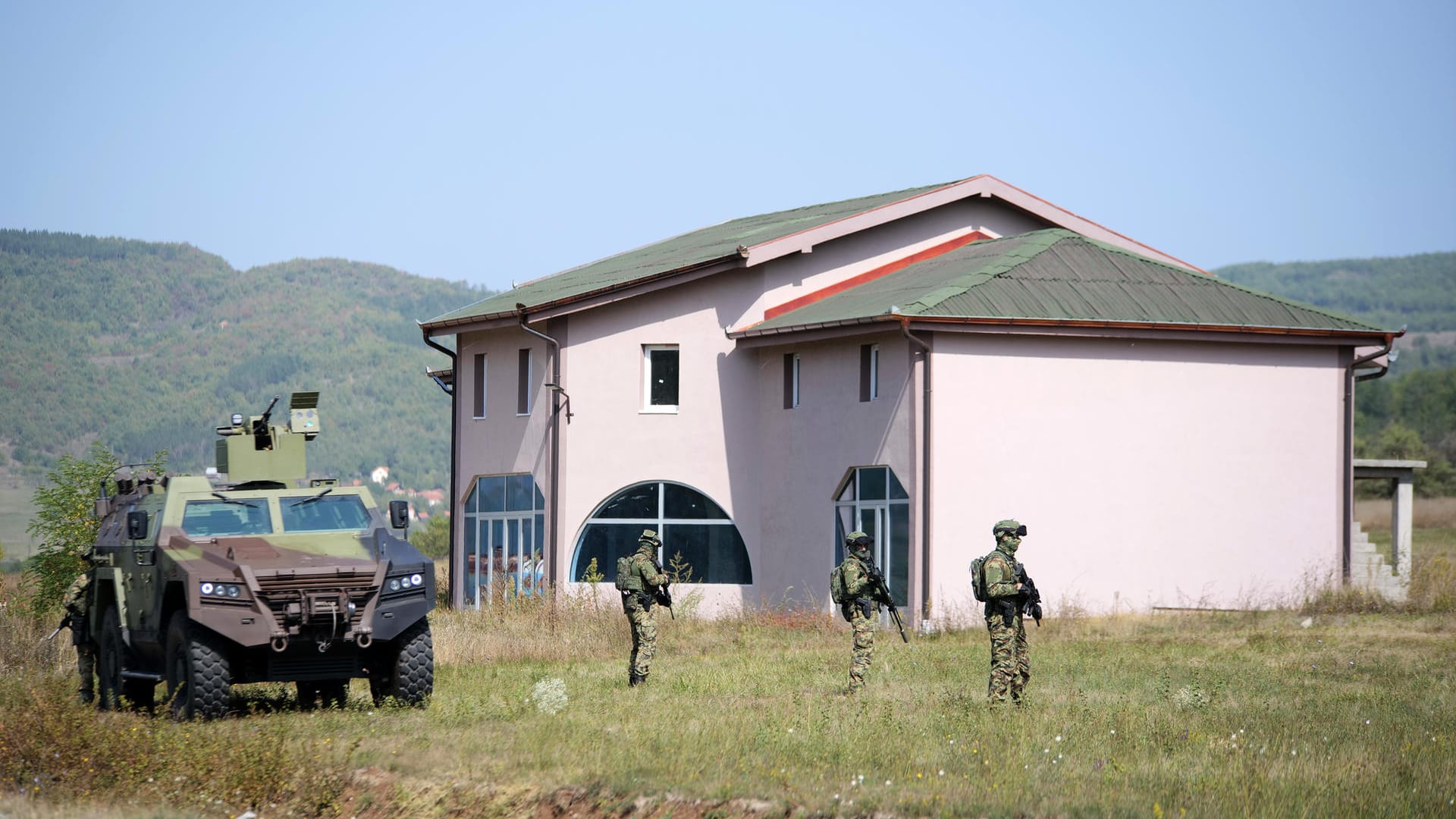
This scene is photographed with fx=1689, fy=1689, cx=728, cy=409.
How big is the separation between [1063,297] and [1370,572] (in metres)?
6.12

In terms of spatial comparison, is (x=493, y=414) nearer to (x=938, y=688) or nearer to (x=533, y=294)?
(x=533, y=294)

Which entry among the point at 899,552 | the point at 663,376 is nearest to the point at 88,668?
the point at 899,552

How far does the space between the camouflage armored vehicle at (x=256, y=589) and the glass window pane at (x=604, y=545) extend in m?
9.95

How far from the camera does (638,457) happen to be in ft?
86.5

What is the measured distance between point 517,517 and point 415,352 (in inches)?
3548

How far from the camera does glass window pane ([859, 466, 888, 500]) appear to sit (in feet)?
78.5

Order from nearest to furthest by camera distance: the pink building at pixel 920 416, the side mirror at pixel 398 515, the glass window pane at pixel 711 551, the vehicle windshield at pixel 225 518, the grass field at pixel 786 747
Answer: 1. the grass field at pixel 786 747
2. the vehicle windshield at pixel 225 518
3. the side mirror at pixel 398 515
4. the pink building at pixel 920 416
5. the glass window pane at pixel 711 551

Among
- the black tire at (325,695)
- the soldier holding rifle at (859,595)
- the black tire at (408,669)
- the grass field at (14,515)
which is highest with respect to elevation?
Result: the soldier holding rifle at (859,595)

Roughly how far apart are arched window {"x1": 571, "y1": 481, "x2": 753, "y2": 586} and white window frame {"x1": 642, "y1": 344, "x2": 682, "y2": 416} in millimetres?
1127

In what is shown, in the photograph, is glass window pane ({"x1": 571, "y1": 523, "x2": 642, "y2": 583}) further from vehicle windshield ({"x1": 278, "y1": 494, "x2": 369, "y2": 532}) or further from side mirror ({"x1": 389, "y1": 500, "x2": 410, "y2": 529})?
side mirror ({"x1": 389, "y1": 500, "x2": 410, "y2": 529})

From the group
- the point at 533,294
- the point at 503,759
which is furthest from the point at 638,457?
the point at 503,759

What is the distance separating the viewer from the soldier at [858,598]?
14.8 metres

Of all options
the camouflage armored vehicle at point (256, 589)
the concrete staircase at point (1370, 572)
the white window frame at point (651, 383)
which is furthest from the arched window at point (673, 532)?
the camouflage armored vehicle at point (256, 589)

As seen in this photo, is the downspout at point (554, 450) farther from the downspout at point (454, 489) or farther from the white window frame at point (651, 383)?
the downspout at point (454, 489)
